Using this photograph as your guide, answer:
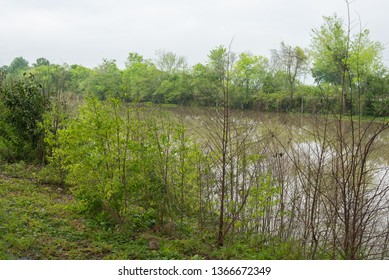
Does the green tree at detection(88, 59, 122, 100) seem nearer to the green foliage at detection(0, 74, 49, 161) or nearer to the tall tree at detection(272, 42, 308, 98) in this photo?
the green foliage at detection(0, 74, 49, 161)

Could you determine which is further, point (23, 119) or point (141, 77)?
point (141, 77)

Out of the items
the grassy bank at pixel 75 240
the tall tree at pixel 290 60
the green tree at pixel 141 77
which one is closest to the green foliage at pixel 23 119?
the green tree at pixel 141 77

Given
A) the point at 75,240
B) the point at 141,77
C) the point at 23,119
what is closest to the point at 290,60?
the point at 75,240

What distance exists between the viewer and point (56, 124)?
711 centimetres

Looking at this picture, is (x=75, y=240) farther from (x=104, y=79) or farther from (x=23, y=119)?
(x=104, y=79)

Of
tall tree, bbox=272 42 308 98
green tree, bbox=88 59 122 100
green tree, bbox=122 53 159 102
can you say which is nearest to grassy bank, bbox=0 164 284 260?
tall tree, bbox=272 42 308 98

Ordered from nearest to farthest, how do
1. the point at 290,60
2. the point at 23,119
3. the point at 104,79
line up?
the point at 290,60 < the point at 23,119 < the point at 104,79

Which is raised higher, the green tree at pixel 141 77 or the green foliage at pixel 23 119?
the green tree at pixel 141 77

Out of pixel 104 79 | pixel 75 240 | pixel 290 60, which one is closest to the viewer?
pixel 75 240

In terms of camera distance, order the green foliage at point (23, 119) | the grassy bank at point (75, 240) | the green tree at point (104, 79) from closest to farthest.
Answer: the grassy bank at point (75, 240) → the green foliage at point (23, 119) → the green tree at point (104, 79)

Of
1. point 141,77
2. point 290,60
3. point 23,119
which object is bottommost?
point 23,119

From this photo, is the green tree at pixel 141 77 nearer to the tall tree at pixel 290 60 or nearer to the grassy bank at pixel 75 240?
the tall tree at pixel 290 60

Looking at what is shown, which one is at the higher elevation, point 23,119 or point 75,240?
point 23,119
